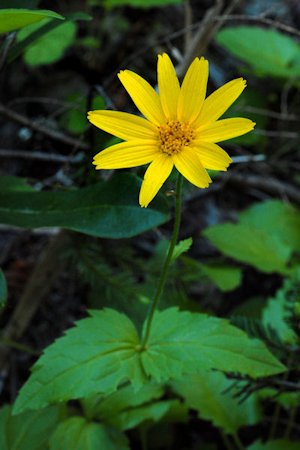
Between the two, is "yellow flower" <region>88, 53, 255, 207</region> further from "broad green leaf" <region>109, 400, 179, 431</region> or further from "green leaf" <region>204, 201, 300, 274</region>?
"green leaf" <region>204, 201, 300, 274</region>

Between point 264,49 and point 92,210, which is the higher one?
point 264,49

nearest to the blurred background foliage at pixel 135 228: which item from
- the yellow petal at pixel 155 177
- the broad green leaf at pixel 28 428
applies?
the broad green leaf at pixel 28 428

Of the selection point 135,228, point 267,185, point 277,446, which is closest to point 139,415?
point 277,446

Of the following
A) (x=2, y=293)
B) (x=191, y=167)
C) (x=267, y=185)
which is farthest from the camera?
(x=267, y=185)

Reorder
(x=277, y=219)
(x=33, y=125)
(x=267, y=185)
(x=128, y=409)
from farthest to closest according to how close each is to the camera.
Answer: (x=267, y=185) < (x=277, y=219) < (x=33, y=125) < (x=128, y=409)

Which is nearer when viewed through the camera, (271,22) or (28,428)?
(28,428)

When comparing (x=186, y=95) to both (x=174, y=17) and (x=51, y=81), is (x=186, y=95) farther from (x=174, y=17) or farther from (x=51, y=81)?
(x=174, y=17)

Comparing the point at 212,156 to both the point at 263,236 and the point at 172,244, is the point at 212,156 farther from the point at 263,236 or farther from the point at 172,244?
the point at 263,236
